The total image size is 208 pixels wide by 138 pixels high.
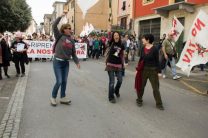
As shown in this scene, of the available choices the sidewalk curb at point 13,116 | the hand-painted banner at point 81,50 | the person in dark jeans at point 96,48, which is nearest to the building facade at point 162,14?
the person in dark jeans at point 96,48

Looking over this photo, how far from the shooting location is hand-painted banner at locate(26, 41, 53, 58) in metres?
20.6

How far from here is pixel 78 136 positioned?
Answer: 539cm

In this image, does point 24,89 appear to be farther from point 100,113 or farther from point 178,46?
point 178,46

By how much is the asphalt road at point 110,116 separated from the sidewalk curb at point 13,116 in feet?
0.36

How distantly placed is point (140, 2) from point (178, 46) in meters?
7.56

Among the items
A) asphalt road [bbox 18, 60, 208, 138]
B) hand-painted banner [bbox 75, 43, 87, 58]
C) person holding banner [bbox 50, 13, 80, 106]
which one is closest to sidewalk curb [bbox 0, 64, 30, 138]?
asphalt road [bbox 18, 60, 208, 138]

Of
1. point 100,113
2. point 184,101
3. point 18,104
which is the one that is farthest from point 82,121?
point 184,101

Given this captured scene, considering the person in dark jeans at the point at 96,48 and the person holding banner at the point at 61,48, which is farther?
the person in dark jeans at the point at 96,48

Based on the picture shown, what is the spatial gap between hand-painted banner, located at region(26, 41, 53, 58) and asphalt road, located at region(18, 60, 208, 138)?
1081 centimetres

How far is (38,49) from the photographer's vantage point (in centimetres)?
2072

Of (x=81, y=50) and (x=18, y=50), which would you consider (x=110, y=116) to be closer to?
(x=18, y=50)

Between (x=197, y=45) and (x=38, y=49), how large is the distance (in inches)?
519

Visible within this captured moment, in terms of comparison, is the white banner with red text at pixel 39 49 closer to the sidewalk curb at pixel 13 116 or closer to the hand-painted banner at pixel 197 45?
the sidewalk curb at pixel 13 116

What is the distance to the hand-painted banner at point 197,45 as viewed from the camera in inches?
363
